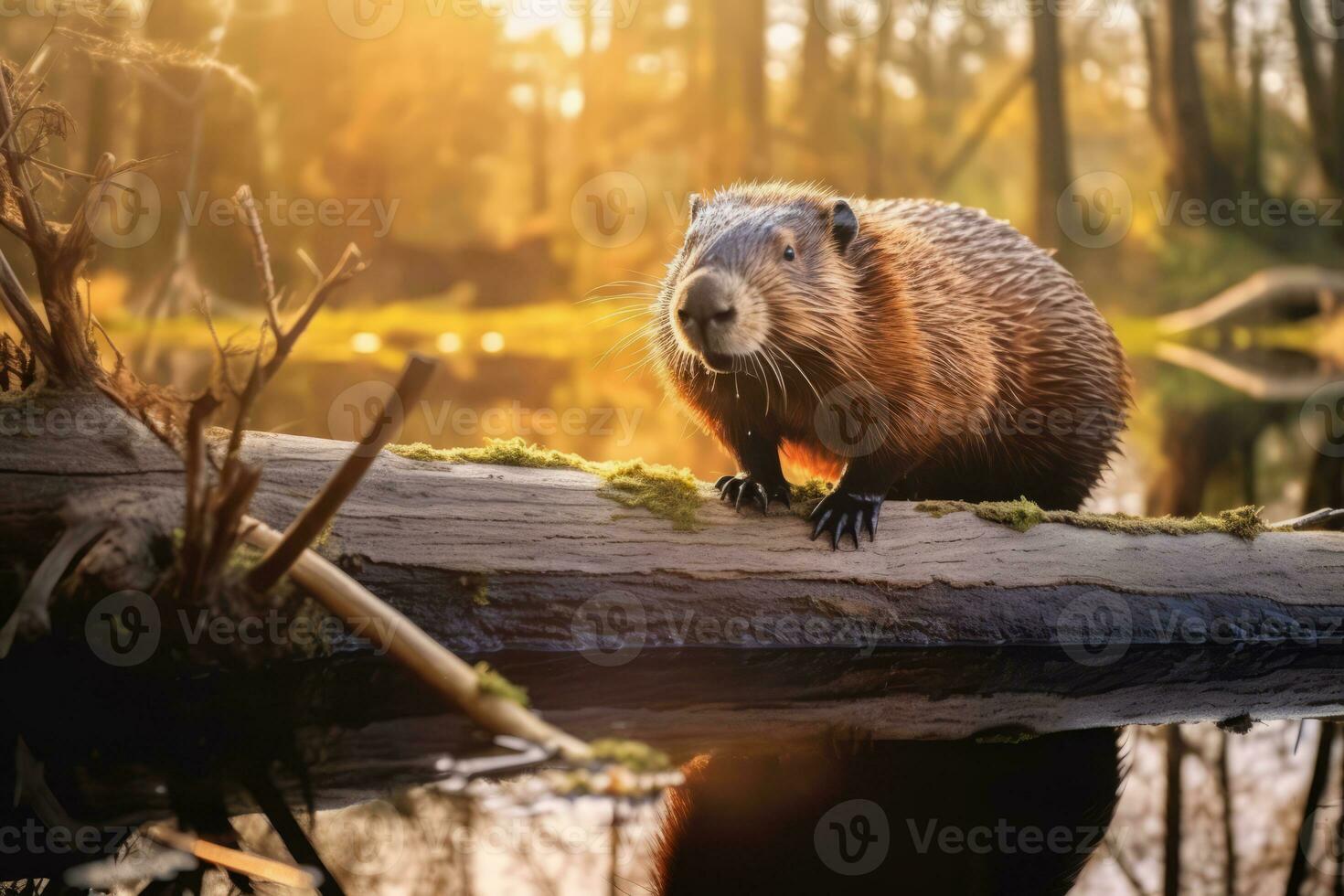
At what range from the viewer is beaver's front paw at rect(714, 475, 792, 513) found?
451 cm

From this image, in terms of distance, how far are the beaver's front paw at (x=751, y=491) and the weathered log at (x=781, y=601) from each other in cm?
9

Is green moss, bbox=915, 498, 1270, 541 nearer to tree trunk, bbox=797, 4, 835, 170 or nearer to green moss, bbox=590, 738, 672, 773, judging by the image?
green moss, bbox=590, 738, 672, 773

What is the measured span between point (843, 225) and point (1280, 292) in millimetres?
16149

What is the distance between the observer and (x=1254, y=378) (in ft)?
48.4

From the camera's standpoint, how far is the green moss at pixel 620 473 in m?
4.38

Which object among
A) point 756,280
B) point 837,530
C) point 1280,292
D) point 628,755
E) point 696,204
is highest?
point 1280,292

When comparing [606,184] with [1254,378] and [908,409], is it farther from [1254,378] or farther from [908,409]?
[908,409]

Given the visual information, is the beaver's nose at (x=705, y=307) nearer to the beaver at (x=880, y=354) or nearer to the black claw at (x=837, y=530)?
the beaver at (x=880, y=354)

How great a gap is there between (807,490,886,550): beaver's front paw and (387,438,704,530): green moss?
45 cm

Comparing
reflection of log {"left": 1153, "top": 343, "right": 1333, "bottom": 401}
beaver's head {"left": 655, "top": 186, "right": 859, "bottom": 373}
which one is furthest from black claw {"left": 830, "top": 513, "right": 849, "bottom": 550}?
reflection of log {"left": 1153, "top": 343, "right": 1333, "bottom": 401}

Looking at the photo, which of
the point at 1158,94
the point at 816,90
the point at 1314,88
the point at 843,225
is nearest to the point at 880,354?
the point at 843,225

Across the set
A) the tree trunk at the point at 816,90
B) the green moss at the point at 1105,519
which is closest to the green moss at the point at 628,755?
the green moss at the point at 1105,519

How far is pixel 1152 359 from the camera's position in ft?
57.5

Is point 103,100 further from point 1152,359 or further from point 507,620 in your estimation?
point 1152,359
